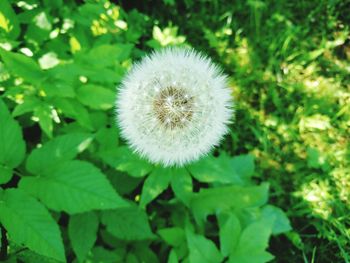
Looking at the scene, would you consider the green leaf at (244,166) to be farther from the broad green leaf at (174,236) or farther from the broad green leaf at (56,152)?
the broad green leaf at (56,152)

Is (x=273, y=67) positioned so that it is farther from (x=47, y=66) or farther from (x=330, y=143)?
(x=47, y=66)

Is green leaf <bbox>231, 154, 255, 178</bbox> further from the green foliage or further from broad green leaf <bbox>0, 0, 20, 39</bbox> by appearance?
broad green leaf <bbox>0, 0, 20, 39</bbox>

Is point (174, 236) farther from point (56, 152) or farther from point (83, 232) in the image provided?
point (56, 152)

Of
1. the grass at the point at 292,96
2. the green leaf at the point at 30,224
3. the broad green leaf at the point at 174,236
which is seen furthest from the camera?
the grass at the point at 292,96

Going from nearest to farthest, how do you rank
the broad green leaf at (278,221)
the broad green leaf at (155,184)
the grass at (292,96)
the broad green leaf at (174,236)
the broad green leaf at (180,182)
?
the broad green leaf at (155,184) < the broad green leaf at (180,182) < the broad green leaf at (174,236) < the broad green leaf at (278,221) < the grass at (292,96)

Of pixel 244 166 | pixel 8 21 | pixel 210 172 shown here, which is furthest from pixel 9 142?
pixel 244 166

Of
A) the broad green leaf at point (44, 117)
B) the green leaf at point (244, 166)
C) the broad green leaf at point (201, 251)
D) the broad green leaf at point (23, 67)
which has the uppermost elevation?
the broad green leaf at point (23, 67)

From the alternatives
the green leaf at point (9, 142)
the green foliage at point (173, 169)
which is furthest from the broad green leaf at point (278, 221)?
the green leaf at point (9, 142)

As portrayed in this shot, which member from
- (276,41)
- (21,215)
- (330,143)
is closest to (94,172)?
(21,215)
